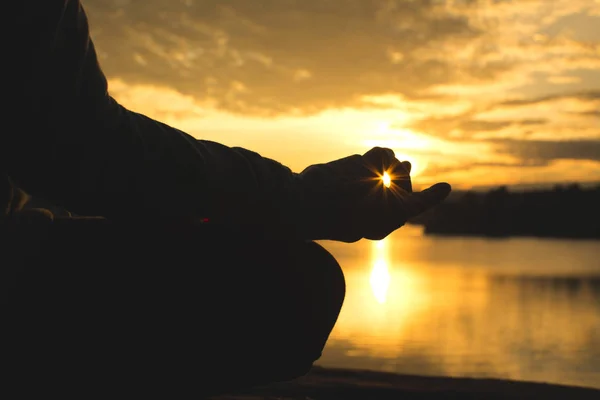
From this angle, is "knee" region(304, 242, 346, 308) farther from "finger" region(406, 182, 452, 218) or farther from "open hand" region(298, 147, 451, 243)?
"finger" region(406, 182, 452, 218)

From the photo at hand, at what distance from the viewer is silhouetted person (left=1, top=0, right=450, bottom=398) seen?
914 mm

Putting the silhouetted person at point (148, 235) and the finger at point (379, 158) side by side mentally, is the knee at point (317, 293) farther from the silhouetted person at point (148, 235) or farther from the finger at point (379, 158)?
the finger at point (379, 158)

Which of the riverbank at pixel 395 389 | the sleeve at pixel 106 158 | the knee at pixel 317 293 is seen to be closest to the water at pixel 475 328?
the riverbank at pixel 395 389

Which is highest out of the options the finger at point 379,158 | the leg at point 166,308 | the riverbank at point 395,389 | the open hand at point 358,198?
the finger at point 379,158

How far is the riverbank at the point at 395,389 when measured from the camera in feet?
15.8

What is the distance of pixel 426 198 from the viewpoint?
1.18 m

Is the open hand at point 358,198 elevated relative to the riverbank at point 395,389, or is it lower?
elevated

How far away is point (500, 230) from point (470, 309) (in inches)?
3479

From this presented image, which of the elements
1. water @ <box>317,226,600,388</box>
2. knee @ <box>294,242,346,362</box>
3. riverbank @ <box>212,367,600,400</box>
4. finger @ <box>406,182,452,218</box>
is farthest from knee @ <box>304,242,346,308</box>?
water @ <box>317,226,600,388</box>

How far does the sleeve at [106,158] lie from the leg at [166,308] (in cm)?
5

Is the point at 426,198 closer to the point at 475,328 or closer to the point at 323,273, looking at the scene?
the point at 323,273

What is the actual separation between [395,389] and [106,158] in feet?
15.2

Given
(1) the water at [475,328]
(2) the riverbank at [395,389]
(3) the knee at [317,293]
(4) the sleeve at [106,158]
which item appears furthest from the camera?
(1) the water at [475,328]

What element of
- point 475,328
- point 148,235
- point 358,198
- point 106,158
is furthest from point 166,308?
point 475,328
